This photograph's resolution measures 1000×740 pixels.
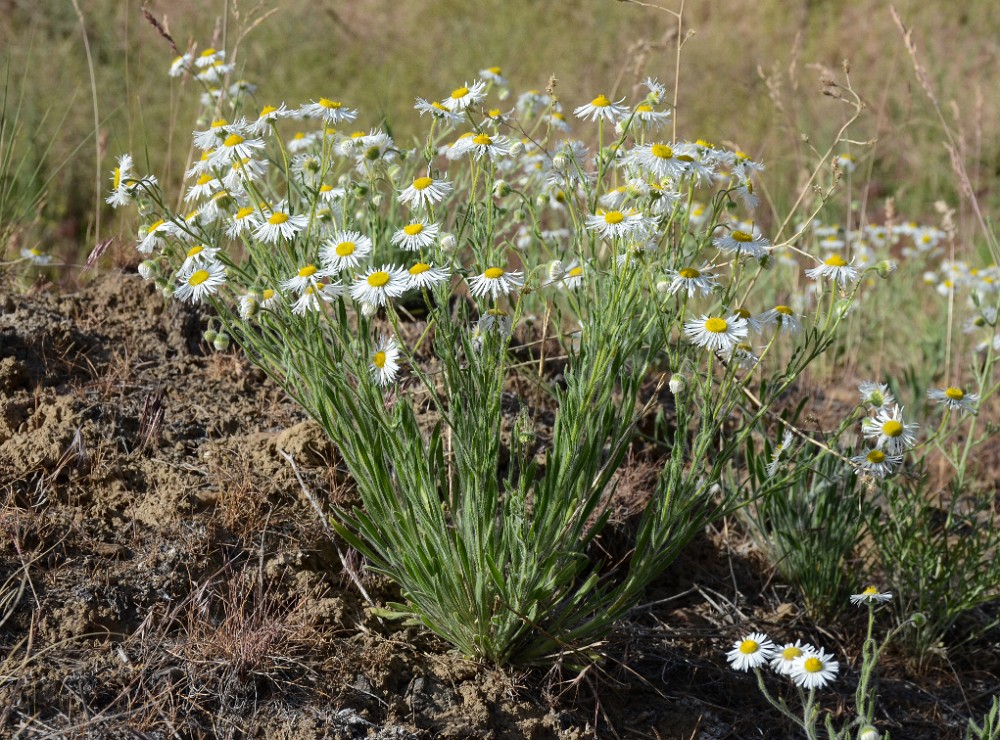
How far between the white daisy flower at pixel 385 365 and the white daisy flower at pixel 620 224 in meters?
0.48

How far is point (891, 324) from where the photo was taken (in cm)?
481

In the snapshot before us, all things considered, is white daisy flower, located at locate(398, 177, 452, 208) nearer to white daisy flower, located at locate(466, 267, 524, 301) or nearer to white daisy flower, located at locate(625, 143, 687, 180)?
white daisy flower, located at locate(466, 267, 524, 301)

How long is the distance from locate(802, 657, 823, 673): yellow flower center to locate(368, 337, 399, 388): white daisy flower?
1001 mm

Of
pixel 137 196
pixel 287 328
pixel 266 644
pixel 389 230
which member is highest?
pixel 137 196

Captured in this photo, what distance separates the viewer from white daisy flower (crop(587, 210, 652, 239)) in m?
1.97

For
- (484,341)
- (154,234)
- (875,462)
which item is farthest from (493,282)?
(875,462)

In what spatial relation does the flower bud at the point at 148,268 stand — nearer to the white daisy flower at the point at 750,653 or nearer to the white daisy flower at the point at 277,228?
the white daisy flower at the point at 277,228

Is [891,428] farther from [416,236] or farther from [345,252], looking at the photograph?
[345,252]

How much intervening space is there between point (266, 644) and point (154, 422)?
2.49 ft

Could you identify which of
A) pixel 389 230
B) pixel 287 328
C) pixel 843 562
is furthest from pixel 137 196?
pixel 843 562

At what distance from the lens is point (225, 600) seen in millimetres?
2215

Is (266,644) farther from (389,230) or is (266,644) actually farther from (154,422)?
(389,230)

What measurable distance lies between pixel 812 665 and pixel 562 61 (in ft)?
22.7

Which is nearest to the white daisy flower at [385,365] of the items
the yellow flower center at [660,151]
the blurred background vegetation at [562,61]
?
the yellow flower center at [660,151]
